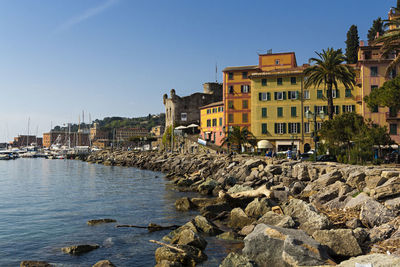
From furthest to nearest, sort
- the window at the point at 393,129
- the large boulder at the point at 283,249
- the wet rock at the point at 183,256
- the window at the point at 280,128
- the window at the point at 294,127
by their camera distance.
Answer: the window at the point at 280,128 < the window at the point at 294,127 < the window at the point at 393,129 < the wet rock at the point at 183,256 < the large boulder at the point at 283,249

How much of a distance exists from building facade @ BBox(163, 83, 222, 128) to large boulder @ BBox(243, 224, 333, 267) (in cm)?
7475

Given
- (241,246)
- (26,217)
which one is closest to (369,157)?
(241,246)

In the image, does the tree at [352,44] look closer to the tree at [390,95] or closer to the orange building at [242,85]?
the orange building at [242,85]

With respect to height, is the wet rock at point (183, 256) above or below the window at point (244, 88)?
below

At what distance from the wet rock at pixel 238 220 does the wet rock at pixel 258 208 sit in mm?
838

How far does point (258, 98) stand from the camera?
55000 millimetres

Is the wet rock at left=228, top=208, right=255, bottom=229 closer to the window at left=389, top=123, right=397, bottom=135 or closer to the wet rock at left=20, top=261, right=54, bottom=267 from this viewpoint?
the wet rock at left=20, top=261, right=54, bottom=267

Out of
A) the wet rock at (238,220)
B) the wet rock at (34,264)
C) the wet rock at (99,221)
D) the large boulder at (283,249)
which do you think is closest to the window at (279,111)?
the wet rock at (238,220)

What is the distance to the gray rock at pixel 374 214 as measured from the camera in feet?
40.4

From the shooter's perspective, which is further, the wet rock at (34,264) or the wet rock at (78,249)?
the wet rock at (78,249)

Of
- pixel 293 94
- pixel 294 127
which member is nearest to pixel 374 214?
pixel 294 127

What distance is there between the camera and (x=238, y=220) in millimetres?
16297

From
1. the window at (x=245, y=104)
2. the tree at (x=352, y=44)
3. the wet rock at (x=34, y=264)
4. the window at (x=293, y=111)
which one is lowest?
the wet rock at (x=34, y=264)

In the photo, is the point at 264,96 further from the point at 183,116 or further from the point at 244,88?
the point at 183,116
